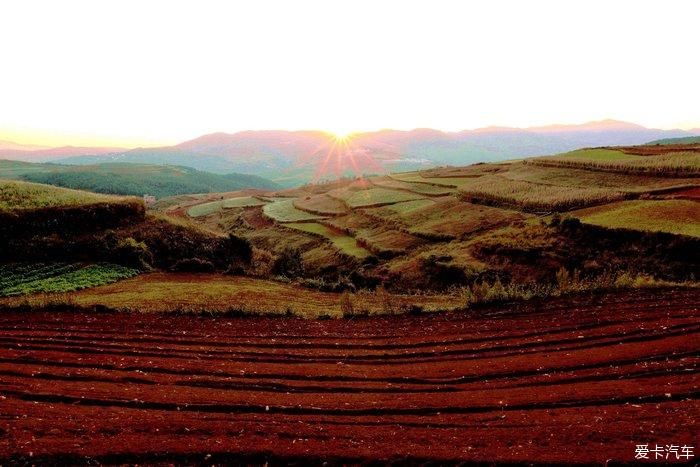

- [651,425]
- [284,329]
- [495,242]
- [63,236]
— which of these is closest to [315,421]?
[651,425]

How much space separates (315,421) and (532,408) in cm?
494

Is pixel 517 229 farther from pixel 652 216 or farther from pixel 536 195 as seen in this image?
pixel 536 195

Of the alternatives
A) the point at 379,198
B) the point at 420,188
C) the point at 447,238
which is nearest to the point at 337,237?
the point at 447,238

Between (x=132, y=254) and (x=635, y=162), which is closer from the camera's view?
(x=132, y=254)

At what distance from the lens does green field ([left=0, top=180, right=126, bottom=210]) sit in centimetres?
4516

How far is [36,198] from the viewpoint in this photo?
4759cm

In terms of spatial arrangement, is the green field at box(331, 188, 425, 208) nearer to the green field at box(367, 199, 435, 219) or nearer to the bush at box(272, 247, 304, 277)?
the green field at box(367, 199, 435, 219)

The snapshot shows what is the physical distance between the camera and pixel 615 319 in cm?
1703

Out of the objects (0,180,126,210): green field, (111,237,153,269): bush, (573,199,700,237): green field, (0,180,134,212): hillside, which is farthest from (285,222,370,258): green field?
(0,180,126,210): green field

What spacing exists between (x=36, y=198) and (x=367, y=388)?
Result: 48088 mm

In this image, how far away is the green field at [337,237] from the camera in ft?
153

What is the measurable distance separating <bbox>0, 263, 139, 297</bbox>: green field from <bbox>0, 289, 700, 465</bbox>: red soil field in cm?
1313

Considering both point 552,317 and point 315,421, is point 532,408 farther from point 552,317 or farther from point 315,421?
point 552,317

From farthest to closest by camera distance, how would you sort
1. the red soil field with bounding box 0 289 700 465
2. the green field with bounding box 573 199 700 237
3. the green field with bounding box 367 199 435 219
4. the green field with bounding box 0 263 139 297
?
the green field with bounding box 367 199 435 219, the green field with bounding box 573 199 700 237, the green field with bounding box 0 263 139 297, the red soil field with bounding box 0 289 700 465
